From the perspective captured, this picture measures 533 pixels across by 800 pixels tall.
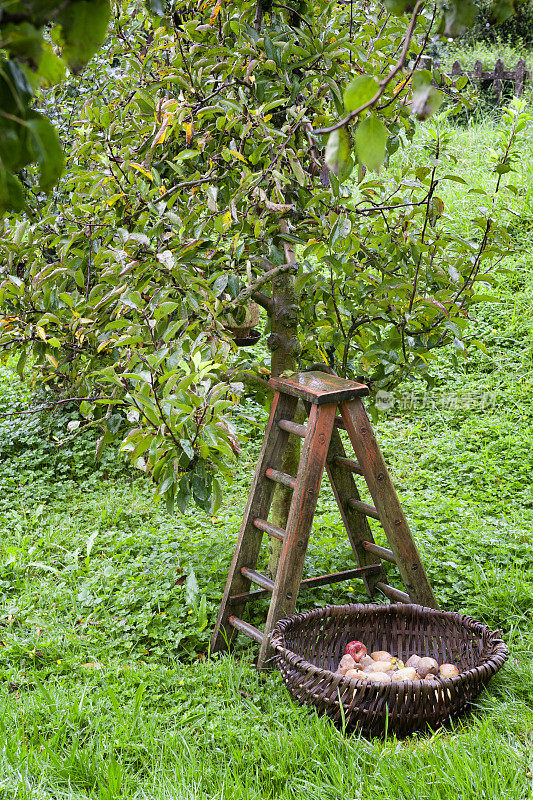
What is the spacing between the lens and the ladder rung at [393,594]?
3032mm

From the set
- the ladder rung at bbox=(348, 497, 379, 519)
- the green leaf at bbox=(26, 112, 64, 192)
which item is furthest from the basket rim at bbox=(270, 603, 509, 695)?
the green leaf at bbox=(26, 112, 64, 192)

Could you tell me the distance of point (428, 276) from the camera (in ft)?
10.3

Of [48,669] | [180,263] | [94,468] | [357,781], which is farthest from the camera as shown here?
[94,468]

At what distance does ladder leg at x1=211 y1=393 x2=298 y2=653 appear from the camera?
9.84 feet

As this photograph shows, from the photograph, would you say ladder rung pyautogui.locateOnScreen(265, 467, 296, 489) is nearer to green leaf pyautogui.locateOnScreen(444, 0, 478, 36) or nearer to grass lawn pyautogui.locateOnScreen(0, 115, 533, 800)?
grass lawn pyautogui.locateOnScreen(0, 115, 533, 800)

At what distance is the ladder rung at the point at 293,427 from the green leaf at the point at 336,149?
76.1 inches

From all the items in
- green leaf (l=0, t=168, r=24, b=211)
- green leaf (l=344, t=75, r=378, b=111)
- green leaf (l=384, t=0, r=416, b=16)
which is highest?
green leaf (l=384, t=0, r=416, b=16)

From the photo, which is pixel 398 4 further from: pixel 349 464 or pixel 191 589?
pixel 191 589

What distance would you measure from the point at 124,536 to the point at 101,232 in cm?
179

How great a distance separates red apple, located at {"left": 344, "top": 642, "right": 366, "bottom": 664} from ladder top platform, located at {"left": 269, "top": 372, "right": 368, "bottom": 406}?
2.90 ft

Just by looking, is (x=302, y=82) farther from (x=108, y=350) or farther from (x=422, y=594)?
(x=422, y=594)

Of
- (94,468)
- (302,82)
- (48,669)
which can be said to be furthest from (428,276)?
(94,468)

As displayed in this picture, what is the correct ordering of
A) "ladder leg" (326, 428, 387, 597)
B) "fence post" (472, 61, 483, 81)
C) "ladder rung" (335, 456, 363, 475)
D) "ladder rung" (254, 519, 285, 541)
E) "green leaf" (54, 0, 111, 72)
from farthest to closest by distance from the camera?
"fence post" (472, 61, 483, 81)
"ladder leg" (326, 428, 387, 597)
"ladder rung" (335, 456, 363, 475)
"ladder rung" (254, 519, 285, 541)
"green leaf" (54, 0, 111, 72)

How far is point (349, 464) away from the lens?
308 centimetres
